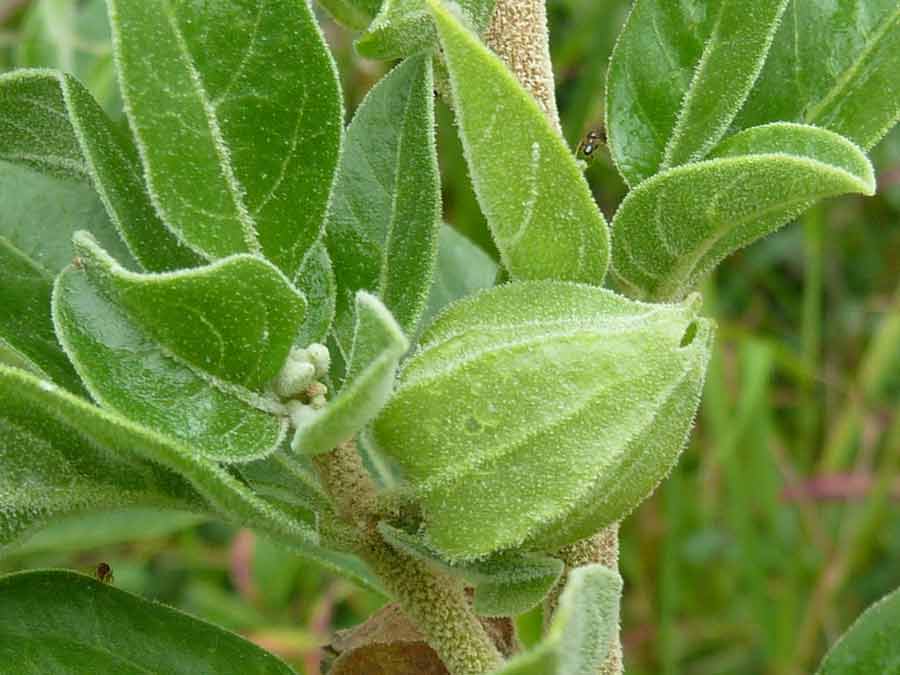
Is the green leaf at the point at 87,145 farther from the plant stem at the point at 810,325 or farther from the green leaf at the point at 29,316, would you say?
the plant stem at the point at 810,325

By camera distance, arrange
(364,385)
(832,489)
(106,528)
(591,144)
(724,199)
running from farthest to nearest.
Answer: (832,489), (106,528), (591,144), (724,199), (364,385)

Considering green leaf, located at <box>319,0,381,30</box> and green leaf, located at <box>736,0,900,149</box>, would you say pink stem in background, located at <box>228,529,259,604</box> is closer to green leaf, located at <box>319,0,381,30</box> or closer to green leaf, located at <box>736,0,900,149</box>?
green leaf, located at <box>319,0,381,30</box>

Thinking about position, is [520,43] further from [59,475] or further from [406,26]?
[59,475]

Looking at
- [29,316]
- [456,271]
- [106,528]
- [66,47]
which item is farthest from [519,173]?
[66,47]

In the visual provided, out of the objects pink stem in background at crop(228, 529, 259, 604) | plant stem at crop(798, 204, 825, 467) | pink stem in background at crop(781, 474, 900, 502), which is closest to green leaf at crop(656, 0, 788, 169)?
pink stem in background at crop(228, 529, 259, 604)

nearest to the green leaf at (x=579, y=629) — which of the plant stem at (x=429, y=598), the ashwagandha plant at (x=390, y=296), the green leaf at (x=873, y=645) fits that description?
the ashwagandha plant at (x=390, y=296)

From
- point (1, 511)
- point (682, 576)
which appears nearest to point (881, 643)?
point (1, 511)
